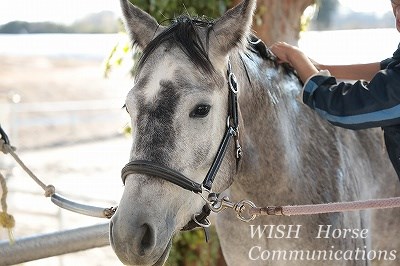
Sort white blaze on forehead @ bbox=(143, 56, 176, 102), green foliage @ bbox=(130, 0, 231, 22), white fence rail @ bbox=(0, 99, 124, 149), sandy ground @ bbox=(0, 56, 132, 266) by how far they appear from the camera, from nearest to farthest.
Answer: white blaze on forehead @ bbox=(143, 56, 176, 102), green foliage @ bbox=(130, 0, 231, 22), sandy ground @ bbox=(0, 56, 132, 266), white fence rail @ bbox=(0, 99, 124, 149)

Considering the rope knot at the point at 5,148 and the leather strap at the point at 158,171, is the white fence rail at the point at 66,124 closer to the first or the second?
the rope knot at the point at 5,148

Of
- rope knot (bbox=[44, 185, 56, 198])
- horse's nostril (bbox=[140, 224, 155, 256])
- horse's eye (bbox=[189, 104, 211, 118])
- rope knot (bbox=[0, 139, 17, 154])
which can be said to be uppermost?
horse's eye (bbox=[189, 104, 211, 118])

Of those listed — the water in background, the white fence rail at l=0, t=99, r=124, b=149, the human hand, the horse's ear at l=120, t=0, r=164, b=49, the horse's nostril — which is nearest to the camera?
the horse's nostril

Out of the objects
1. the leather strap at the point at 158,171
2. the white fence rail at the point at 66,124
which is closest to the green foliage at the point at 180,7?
the leather strap at the point at 158,171

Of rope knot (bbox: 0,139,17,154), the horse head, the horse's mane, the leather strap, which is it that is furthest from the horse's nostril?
rope knot (bbox: 0,139,17,154)

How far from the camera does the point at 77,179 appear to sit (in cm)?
950

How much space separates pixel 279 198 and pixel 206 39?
2.29 feet

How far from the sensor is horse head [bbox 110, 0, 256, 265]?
1.95 m

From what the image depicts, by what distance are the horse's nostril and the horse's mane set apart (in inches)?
21.6

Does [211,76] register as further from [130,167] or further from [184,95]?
[130,167]

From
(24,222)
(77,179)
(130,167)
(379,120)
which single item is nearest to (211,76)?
(130,167)

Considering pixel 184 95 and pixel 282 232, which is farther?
pixel 282 232

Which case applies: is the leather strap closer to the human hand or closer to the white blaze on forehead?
the white blaze on forehead

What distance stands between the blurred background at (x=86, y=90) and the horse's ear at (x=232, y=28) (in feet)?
1.15
